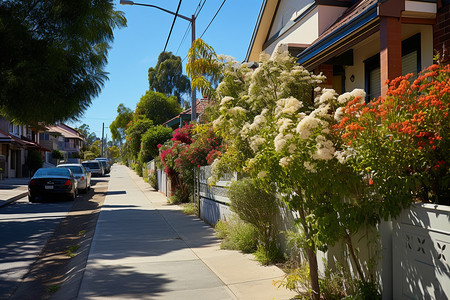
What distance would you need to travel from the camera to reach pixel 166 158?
15328 mm

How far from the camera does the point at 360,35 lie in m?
8.16

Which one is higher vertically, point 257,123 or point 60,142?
point 60,142

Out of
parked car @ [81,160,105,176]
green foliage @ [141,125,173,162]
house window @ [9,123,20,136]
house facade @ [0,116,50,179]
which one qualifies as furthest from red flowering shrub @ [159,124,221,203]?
house window @ [9,123,20,136]

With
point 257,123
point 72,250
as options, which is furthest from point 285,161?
point 72,250

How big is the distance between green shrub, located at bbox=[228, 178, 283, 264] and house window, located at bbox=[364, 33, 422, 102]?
13.0 ft

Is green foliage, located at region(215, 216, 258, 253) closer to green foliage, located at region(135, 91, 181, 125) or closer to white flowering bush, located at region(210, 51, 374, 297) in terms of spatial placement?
white flowering bush, located at region(210, 51, 374, 297)

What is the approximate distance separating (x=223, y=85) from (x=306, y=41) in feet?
15.2

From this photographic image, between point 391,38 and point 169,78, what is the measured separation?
187 ft

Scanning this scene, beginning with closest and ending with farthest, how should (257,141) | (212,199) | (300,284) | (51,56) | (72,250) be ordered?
(257,141) < (300,284) < (72,250) < (212,199) < (51,56)

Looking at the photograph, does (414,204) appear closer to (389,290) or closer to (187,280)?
(389,290)

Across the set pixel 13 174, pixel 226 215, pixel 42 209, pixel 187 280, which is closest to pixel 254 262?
pixel 187 280

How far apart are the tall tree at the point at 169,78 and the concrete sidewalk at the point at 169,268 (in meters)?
53.3

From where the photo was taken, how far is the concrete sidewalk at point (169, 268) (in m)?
5.21

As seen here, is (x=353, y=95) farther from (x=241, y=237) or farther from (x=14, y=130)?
(x=14, y=130)
